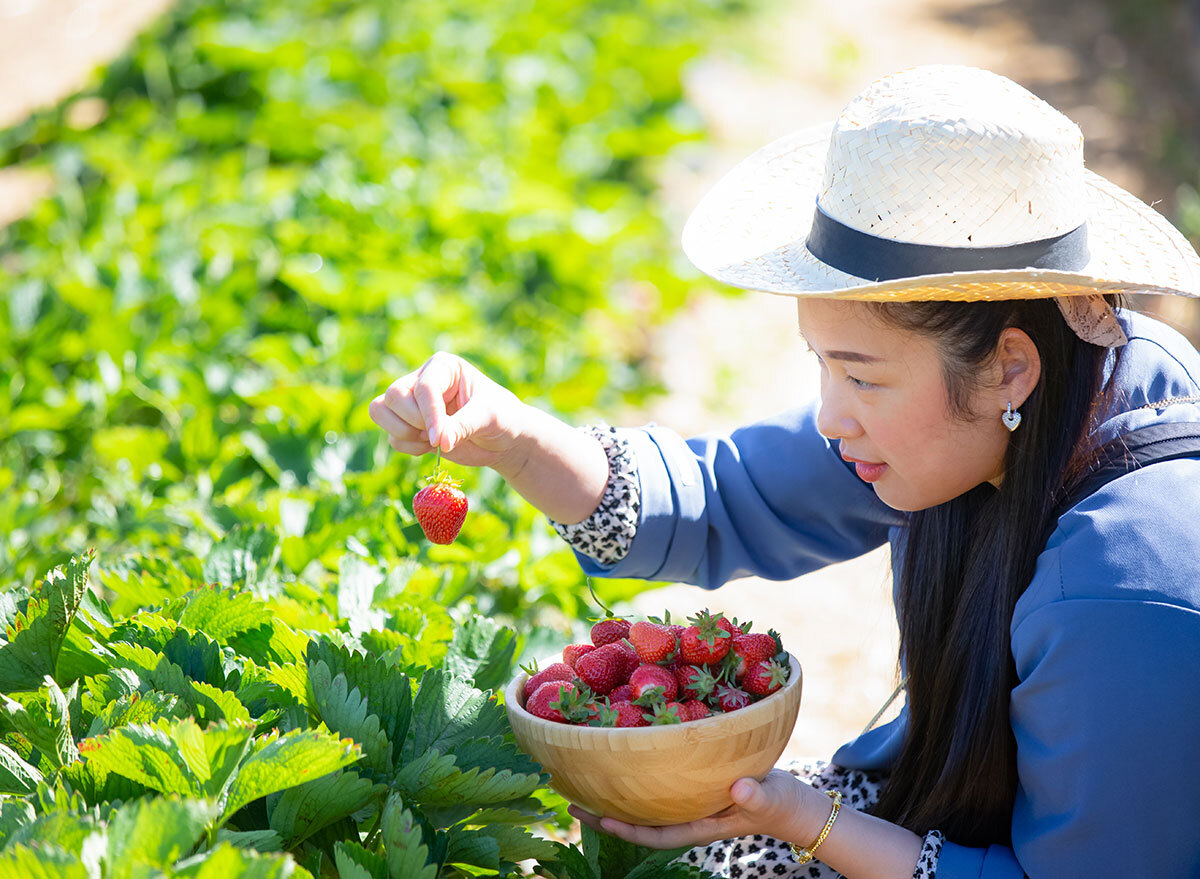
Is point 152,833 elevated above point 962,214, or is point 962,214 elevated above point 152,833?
point 962,214

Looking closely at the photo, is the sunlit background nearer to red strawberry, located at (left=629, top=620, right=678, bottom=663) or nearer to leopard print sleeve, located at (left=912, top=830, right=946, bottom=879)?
red strawberry, located at (left=629, top=620, right=678, bottom=663)

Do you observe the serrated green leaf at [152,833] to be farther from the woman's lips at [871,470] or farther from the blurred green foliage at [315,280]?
the woman's lips at [871,470]

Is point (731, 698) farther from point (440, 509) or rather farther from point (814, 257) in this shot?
Answer: point (814, 257)

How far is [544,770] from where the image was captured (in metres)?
→ 1.66

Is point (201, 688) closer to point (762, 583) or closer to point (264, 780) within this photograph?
point (264, 780)

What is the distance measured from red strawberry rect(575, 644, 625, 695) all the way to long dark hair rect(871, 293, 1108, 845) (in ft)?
1.71

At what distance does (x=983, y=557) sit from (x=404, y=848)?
0.94 m

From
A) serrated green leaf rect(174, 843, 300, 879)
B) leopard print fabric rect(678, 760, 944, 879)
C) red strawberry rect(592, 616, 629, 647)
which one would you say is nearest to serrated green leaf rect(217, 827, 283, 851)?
serrated green leaf rect(174, 843, 300, 879)

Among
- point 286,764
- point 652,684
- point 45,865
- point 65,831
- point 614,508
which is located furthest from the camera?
point 614,508

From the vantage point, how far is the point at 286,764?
1.41 meters

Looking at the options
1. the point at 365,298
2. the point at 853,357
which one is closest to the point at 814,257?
the point at 853,357

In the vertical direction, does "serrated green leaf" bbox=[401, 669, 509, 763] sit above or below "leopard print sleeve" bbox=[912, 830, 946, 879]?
above

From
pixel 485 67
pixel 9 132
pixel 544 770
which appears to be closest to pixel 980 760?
pixel 544 770

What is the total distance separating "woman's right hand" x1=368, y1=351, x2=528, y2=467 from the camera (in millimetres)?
1805
